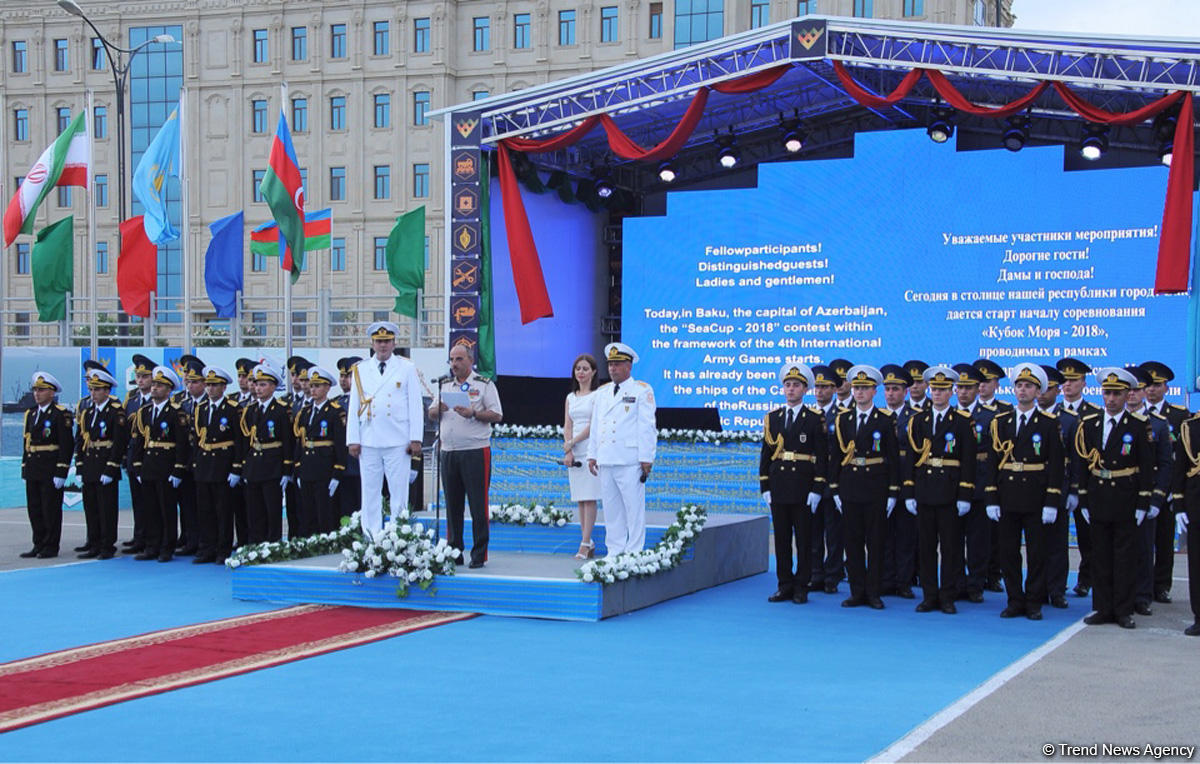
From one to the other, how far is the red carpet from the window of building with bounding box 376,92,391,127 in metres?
39.0

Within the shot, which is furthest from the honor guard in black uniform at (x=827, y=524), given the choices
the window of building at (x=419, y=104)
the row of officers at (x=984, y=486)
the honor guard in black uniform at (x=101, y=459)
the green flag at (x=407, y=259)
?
the window of building at (x=419, y=104)

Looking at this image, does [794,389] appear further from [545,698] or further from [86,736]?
[86,736]


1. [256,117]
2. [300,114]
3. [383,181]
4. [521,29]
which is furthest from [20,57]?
[521,29]

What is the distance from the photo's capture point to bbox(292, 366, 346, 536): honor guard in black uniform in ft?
34.2

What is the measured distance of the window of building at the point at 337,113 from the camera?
4591cm

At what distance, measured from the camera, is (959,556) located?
8.68 metres

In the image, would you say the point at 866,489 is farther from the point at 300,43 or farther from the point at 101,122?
the point at 101,122

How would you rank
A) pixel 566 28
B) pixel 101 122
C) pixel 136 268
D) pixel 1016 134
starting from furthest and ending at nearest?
pixel 101 122
pixel 566 28
pixel 136 268
pixel 1016 134

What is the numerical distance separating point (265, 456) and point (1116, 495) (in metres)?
6.51

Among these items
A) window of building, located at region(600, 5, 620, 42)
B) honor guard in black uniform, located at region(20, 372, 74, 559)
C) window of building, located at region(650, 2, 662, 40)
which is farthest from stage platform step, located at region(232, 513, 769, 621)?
window of building, located at region(600, 5, 620, 42)

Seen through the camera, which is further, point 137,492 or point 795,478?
point 137,492

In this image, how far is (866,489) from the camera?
8625mm

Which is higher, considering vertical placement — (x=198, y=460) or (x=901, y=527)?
(x=198, y=460)

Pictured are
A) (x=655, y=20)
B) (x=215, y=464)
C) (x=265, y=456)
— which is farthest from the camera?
(x=655, y=20)
